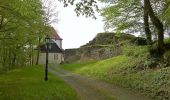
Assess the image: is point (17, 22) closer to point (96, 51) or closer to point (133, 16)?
point (133, 16)

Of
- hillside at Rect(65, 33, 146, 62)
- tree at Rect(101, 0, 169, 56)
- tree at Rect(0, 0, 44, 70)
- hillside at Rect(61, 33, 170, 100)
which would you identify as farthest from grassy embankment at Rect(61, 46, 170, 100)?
hillside at Rect(65, 33, 146, 62)

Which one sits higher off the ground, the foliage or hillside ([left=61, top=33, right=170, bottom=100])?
the foliage

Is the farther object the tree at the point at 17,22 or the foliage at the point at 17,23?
the foliage at the point at 17,23

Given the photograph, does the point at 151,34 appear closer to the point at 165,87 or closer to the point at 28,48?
the point at 165,87

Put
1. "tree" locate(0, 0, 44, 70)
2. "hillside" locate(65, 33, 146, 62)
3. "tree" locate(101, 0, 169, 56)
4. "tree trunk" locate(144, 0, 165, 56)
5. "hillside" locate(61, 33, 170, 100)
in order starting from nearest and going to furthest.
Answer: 1. "hillside" locate(61, 33, 170, 100)
2. "tree" locate(0, 0, 44, 70)
3. "tree trunk" locate(144, 0, 165, 56)
4. "tree" locate(101, 0, 169, 56)
5. "hillside" locate(65, 33, 146, 62)

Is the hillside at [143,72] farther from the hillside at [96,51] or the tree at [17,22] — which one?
the hillside at [96,51]

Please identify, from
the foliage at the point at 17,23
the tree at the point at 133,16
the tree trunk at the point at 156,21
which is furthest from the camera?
the tree at the point at 133,16

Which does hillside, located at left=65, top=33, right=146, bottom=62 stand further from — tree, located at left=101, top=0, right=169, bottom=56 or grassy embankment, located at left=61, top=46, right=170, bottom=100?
tree, located at left=101, top=0, right=169, bottom=56

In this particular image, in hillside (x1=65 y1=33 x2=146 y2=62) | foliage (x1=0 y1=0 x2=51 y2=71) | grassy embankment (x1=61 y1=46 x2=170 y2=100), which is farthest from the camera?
hillside (x1=65 y1=33 x2=146 y2=62)

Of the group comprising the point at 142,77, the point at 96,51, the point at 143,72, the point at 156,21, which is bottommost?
the point at 142,77

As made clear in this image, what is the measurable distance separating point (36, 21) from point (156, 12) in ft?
32.8

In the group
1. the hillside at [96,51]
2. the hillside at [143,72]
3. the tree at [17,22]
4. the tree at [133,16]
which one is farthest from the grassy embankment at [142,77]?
the hillside at [96,51]

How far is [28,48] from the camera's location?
2067 inches

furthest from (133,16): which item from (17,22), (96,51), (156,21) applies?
(96,51)
